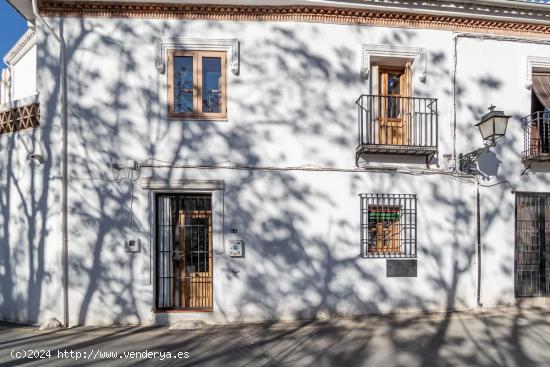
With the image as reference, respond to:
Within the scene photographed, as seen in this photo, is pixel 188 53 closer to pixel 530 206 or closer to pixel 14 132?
pixel 14 132

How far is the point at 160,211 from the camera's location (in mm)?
6629

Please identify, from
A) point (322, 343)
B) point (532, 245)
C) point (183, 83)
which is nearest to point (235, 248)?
point (322, 343)

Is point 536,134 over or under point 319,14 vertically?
under

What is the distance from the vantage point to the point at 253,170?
21.5ft

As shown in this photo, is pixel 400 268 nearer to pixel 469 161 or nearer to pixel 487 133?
pixel 469 161

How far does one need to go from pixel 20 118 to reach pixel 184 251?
4092 millimetres

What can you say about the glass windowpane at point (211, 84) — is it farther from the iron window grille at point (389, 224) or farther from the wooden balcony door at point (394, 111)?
the iron window grille at point (389, 224)

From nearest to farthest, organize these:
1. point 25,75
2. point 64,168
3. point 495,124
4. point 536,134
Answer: point 495,124
point 64,168
point 536,134
point 25,75

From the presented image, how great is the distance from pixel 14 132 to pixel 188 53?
3774 mm

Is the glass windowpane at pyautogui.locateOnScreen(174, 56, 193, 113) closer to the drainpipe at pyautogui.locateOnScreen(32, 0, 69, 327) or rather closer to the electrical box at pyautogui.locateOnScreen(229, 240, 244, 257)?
the drainpipe at pyautogui.locateOnScreen(32, 0, 69, 327)

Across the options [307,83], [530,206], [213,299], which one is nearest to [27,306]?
[213,299]

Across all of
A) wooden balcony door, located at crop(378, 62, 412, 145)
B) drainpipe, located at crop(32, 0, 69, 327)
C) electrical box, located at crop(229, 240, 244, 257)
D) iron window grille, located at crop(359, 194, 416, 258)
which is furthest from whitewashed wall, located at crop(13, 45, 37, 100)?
iron window grille, located at crop(359, 194, 416, 258)

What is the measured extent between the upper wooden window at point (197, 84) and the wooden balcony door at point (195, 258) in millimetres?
1931

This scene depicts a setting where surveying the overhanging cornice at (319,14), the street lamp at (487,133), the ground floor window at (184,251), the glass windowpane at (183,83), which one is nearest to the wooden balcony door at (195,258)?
the ground floor window at (184,251)
